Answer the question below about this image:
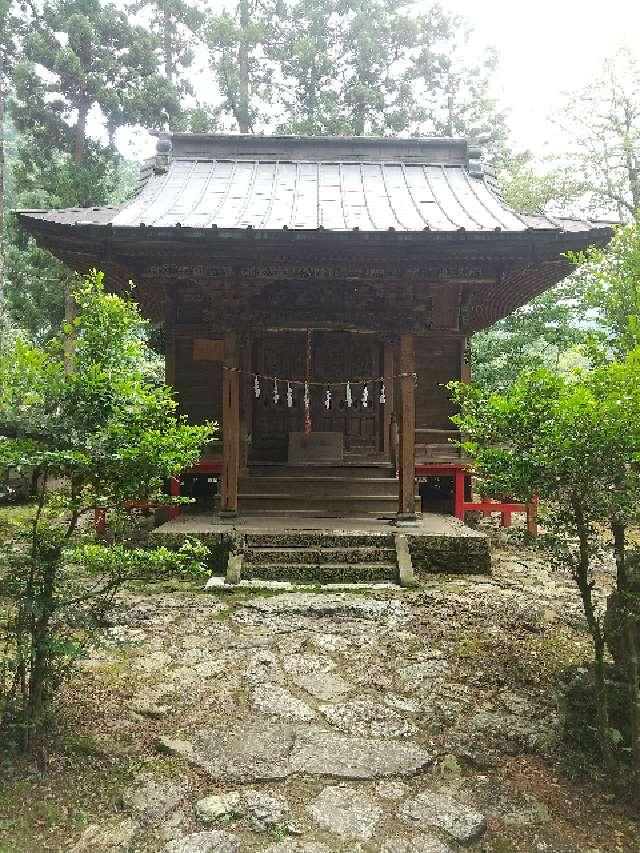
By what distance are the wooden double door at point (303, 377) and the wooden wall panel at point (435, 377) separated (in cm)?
90

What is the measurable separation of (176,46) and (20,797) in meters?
28.2

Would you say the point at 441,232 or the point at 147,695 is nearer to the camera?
the point at 147,695

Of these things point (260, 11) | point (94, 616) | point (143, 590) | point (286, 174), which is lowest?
point (143, 590)

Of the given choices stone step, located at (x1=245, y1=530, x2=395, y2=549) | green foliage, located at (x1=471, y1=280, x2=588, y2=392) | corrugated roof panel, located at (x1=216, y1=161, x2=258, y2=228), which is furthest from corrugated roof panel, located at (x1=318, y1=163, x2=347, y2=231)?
green foliage, located at (x1=471, y1=280, x2=588, y2=392)

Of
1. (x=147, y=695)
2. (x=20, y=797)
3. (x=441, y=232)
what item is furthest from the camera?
(x=441, y=232)

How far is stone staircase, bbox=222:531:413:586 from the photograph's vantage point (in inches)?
288

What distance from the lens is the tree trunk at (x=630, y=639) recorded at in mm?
3115

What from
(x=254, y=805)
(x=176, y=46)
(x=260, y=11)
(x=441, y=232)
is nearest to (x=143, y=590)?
(x=254, y=805)

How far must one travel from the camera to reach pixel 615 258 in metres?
5.06

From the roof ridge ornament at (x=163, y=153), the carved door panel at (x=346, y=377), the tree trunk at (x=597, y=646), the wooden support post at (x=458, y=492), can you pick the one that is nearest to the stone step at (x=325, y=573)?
the wooden support post at (x=458, y=492)

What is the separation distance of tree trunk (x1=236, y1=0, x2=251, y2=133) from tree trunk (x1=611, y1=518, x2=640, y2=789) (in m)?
25.3

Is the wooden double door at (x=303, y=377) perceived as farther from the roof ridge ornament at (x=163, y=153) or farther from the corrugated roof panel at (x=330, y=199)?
the roof ridge ornament at (x=163, y=153)

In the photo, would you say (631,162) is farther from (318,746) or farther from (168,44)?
(168,44)

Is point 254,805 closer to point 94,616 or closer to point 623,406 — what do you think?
point 94,616
